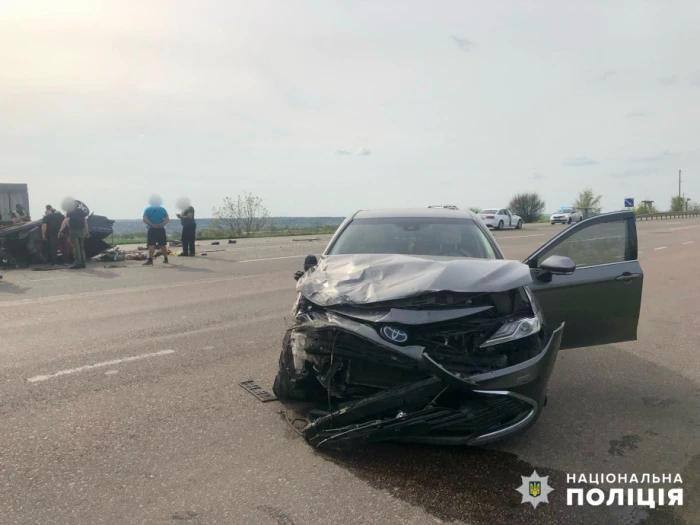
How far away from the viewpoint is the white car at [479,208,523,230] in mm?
39969

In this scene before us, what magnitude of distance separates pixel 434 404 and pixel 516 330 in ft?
2.42

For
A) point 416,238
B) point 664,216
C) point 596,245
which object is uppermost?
point 416,238

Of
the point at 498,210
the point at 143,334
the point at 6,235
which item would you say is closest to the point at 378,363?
the point at 143,334

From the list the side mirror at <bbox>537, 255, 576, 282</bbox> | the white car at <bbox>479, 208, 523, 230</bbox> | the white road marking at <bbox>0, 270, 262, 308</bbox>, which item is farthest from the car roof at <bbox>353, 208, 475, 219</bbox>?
the white car at <bbox>479, 208, 523, 230</bbox>

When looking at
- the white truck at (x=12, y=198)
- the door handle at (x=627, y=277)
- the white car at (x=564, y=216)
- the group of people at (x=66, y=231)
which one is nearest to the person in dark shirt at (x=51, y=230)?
the group of people at (x=66, y=231)

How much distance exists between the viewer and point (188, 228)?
1752 cm

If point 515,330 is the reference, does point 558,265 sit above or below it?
above

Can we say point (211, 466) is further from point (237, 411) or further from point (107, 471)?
point (237, 411)

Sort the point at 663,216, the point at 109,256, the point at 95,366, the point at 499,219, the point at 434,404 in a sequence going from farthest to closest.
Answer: the point at 663,216 → the point at 499,219 → the point at 109,256 → the point at 95,366 → the point at 434,404

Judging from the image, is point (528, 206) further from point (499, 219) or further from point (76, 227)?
point (76, 227)

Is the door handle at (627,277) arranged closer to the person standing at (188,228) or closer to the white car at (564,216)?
the person standing at (188,228)

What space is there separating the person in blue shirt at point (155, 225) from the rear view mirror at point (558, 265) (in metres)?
12.8

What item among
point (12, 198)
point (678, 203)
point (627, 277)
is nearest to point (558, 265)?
point (627, 277)

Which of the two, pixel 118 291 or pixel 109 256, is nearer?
pixel 118 291
